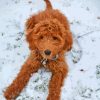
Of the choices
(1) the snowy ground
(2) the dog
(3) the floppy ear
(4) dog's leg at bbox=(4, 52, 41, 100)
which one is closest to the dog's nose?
(2) the dog

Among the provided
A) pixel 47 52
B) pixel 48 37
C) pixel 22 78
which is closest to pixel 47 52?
pixel 47 52

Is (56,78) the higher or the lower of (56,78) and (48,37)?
the lower

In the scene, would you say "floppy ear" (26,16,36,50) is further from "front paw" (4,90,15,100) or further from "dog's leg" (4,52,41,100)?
"front paw" (4,90,15,100)

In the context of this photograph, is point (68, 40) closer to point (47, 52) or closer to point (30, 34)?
point (47, 52)

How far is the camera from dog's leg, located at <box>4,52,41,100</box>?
4020 millimetres

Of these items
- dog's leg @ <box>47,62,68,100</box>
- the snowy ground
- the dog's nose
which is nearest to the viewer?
the dog's nose

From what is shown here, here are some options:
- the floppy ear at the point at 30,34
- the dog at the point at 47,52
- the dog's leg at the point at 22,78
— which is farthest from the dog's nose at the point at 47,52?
the dog's leg at the point at 22,78

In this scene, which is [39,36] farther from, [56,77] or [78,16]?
[78,16]

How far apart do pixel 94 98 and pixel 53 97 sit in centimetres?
52

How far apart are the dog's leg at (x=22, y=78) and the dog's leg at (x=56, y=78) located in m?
0.21

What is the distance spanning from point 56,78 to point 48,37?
1.74ft

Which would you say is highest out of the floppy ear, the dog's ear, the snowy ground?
the floppy ear

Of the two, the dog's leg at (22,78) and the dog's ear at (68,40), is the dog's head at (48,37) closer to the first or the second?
the dog's ear at (68,40)

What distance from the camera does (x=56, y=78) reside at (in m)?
4.12
